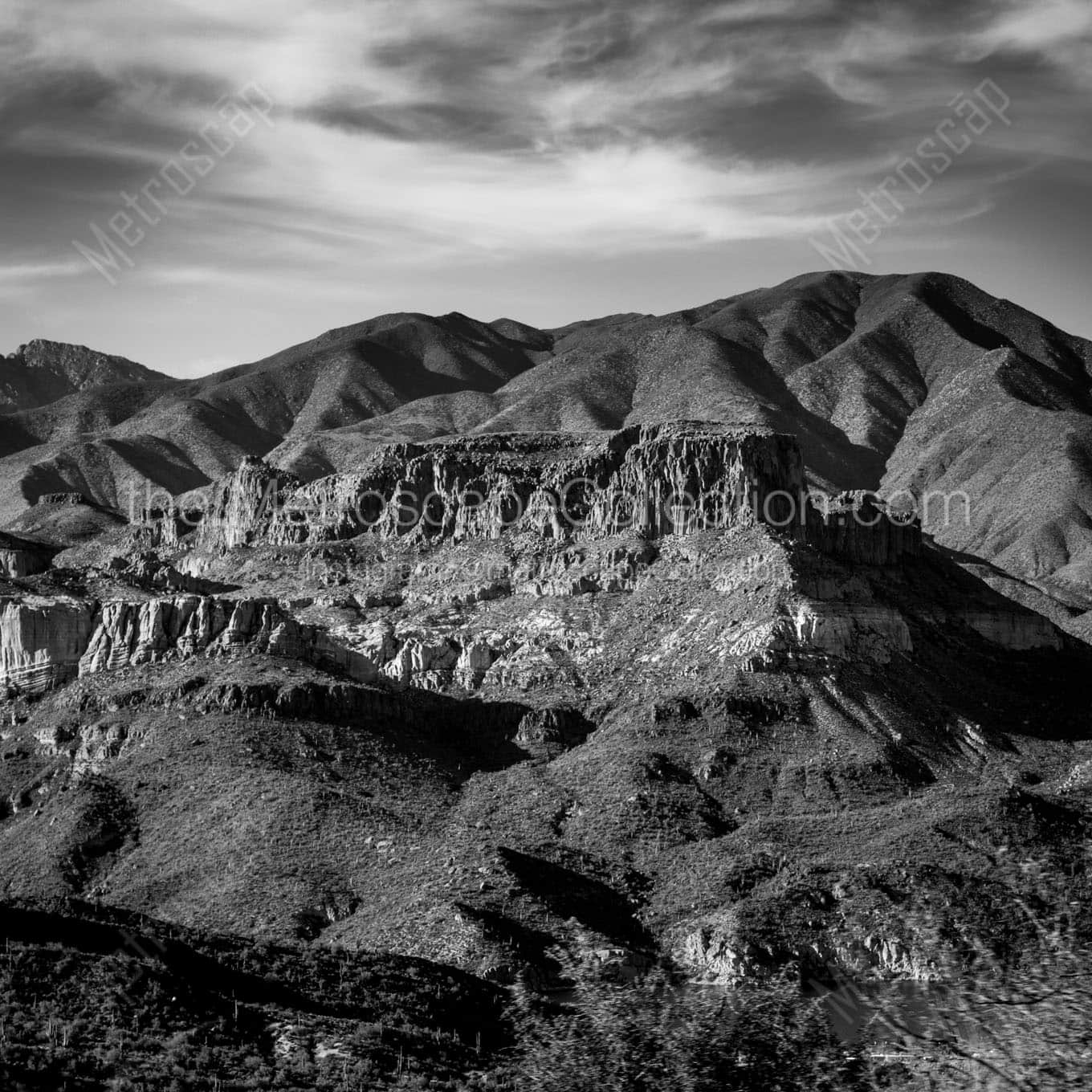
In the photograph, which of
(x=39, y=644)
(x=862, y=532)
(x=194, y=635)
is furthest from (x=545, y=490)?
(x=39, y=644)

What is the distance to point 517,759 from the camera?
438 feet

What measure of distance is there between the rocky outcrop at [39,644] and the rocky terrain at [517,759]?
0.80 ft

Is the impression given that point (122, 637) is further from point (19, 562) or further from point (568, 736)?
point (19, 562)

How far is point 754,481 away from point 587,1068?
Result: 79385mm

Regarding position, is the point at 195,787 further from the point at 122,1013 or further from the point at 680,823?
the point at 122,1013

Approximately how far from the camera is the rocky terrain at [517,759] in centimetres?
9600

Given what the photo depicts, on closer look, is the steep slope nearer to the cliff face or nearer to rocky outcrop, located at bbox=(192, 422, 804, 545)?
the cliff face

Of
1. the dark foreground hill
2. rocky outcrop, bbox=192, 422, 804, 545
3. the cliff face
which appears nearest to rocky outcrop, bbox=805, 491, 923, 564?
the dark foreground hill

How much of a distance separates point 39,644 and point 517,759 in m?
35.3

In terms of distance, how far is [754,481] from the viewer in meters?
158

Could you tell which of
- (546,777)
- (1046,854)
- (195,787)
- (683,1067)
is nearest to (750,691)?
(546,777)

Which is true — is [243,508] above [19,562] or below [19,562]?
above

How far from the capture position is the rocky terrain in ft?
315

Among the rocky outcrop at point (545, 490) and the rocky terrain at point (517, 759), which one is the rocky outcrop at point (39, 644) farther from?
the rocky outcrop at point (545, 490)
